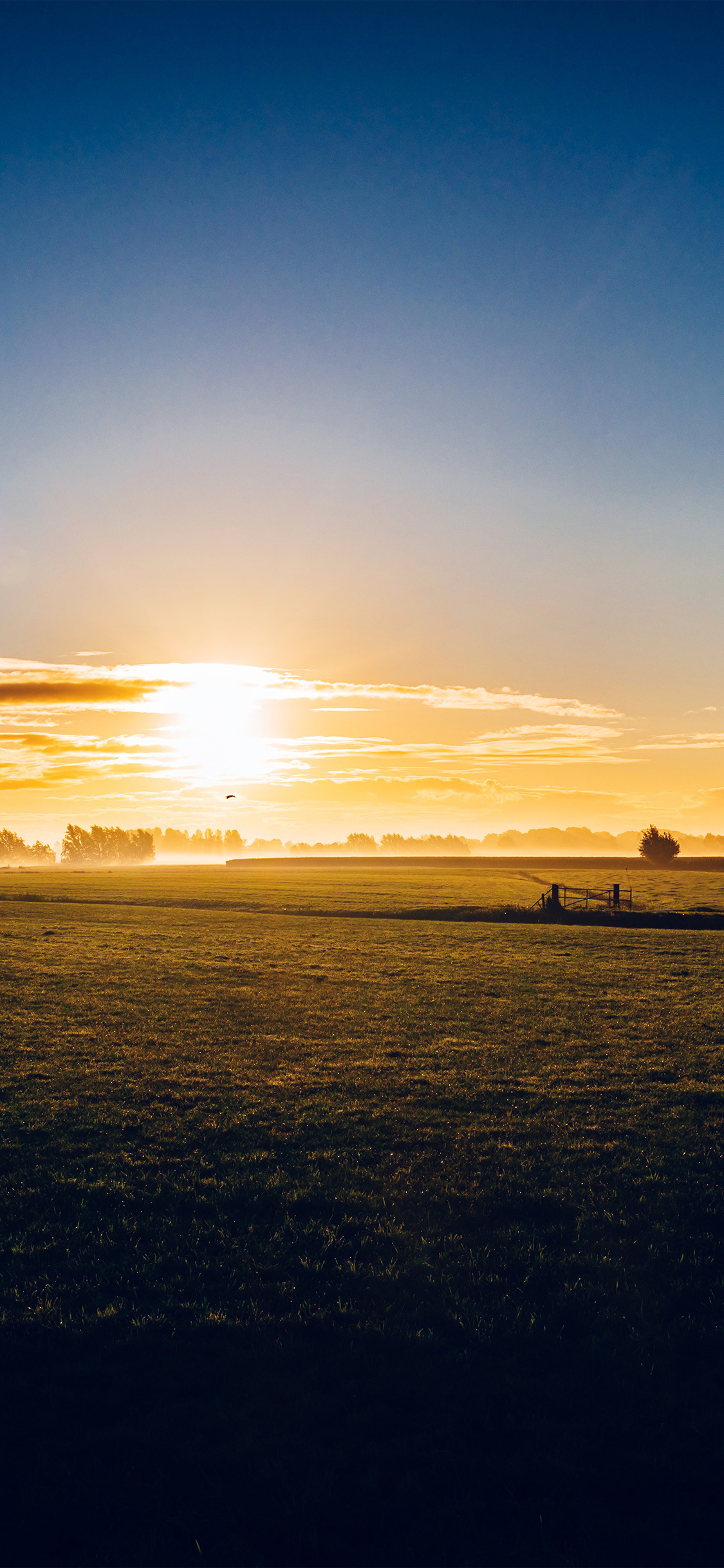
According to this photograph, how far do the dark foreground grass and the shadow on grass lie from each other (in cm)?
2

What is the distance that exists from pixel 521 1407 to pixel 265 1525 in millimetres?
2612

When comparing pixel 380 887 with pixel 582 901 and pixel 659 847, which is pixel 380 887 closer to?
pixel 582 901

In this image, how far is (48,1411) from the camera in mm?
6992

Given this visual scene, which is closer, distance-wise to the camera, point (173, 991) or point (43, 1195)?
point (43, 1195)

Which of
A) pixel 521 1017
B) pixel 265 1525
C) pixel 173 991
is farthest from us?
pixel 173 991

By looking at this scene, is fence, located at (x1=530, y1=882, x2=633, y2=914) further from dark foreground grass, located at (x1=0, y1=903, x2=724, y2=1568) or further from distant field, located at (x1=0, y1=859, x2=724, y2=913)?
dark foreground grass, located at (x1=0, y1=903, x2=724, y2=1568)

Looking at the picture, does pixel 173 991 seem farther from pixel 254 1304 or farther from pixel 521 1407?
pixel 521 1407

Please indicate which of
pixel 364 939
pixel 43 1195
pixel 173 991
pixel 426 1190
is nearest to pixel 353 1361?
pixel 426 1190

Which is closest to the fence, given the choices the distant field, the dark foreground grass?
the distant field

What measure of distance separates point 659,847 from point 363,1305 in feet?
409

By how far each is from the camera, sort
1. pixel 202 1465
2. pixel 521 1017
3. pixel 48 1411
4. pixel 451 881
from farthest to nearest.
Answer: pixel 451 881, pixel 521 1017, pixel 48 1411, pixel 202 1465

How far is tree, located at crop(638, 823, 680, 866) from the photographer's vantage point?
4769 inches

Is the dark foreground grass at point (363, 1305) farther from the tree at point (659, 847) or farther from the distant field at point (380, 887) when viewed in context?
the tree at point (659, 847)

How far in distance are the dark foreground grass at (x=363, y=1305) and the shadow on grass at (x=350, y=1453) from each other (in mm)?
24
